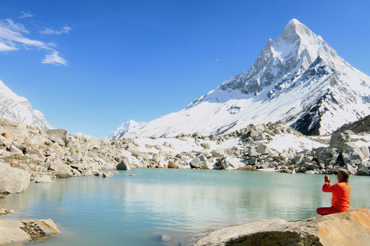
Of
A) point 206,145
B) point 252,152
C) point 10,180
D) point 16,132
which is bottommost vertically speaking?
point 10,180

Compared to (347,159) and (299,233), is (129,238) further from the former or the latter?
(347,159)

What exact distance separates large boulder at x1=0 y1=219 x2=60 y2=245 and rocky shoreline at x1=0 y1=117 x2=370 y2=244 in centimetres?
713

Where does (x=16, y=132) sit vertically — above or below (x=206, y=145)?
below

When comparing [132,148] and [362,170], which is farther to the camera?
[132,148]

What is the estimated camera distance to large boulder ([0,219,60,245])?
22.0ft

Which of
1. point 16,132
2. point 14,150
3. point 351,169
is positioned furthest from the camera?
point 351,169

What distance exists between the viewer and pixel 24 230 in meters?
7.29

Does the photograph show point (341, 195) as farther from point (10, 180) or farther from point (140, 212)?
point (10, 180)

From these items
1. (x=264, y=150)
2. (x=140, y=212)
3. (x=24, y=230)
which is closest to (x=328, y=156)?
(x=264, y=150)

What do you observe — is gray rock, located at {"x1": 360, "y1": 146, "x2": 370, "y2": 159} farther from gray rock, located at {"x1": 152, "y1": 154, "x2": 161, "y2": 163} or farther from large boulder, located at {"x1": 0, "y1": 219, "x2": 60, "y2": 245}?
large boulder, located at {"x1": 0, "y1": 219, "x2": 60, "y2": 245}

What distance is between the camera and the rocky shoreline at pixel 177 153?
22.4 meters

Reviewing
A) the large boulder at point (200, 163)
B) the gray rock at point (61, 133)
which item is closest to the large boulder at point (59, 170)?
the gray rock at point (61, 133)

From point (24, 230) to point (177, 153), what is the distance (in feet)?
140

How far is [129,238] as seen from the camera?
7.77 metres
